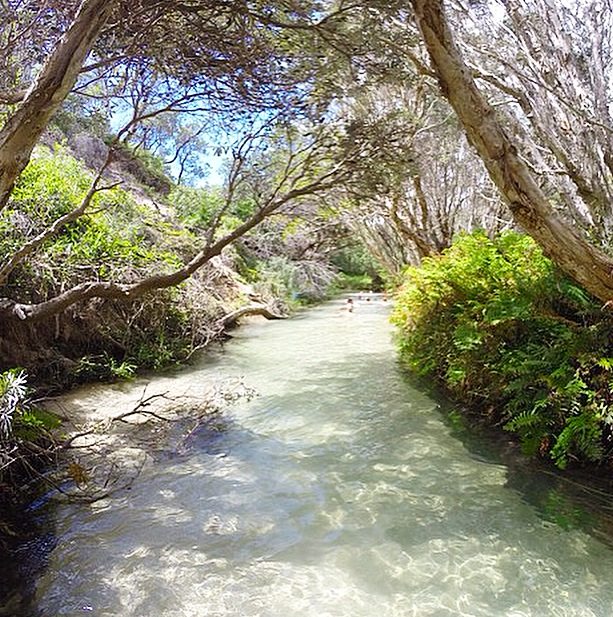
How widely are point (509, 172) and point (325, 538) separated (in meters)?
3.21

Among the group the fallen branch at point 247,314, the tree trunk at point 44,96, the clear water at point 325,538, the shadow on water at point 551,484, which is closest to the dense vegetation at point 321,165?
the tree trunk at point 44,96

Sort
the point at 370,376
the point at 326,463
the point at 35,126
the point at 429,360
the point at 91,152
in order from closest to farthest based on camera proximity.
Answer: the point at 35,126
the point at 326,463
the point at 429,360
the point at 370,376
the point at 91,152

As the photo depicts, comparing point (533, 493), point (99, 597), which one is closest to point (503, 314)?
point (533, 493)

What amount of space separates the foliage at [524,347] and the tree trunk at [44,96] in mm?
4556

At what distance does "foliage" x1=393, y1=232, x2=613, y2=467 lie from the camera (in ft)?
14.6

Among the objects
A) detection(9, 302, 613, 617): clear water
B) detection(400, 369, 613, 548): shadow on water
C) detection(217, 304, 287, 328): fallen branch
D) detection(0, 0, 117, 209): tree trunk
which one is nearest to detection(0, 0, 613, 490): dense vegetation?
detection(0, 0, 117, 209): tree trunk

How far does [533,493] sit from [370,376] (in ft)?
16.1

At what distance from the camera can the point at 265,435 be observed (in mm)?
6070

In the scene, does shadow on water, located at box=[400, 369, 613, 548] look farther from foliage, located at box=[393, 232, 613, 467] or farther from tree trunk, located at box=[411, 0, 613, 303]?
tree trunk, located at box=[411, 0, 613, 303]

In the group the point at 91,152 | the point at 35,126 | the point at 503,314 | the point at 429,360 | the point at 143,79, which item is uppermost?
the point at 91,152

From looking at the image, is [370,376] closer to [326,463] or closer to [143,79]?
[326,463]

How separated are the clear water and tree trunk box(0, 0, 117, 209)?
272cm

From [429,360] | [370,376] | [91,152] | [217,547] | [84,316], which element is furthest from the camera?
[91,152]

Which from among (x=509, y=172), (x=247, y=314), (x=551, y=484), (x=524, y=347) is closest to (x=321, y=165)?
(x=509, y=172)
